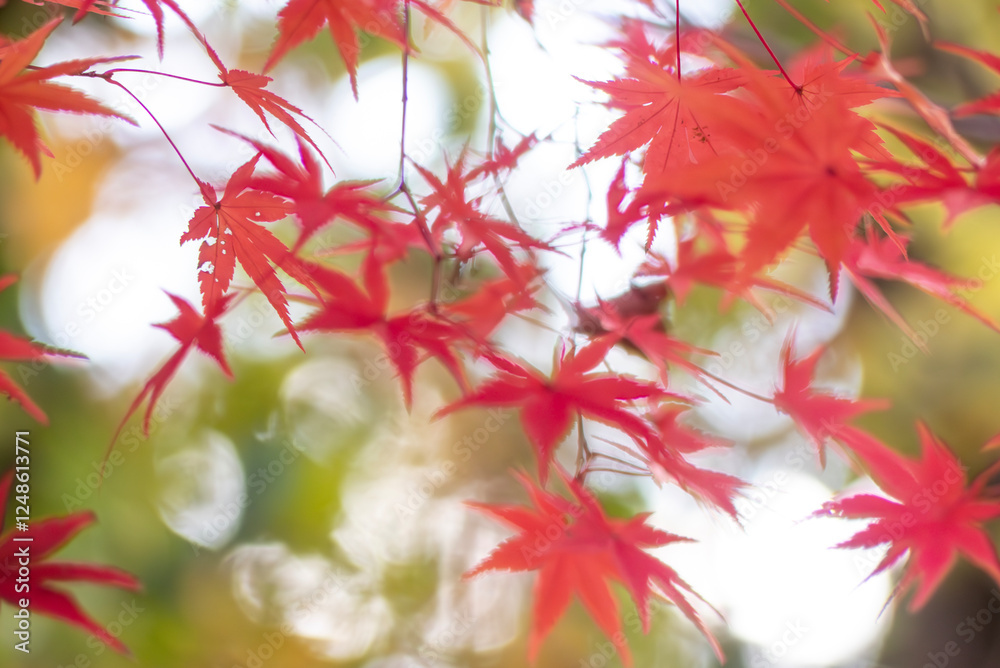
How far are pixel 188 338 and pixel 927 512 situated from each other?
2.36 ft

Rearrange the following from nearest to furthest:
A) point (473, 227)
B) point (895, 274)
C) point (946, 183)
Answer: point (946, 183) → point (473, 227) → point (895, 274)

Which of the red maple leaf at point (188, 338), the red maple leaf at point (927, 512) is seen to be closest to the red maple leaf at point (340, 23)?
the red maple leaf at point (188, 338)

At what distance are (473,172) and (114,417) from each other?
189 centimetres

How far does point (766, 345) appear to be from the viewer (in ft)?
7.98

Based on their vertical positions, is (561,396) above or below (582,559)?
above

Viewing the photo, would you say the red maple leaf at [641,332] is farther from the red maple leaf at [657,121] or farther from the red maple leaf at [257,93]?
the red maple leaf at [257,93]

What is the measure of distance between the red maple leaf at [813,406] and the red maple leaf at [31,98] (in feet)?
2.11

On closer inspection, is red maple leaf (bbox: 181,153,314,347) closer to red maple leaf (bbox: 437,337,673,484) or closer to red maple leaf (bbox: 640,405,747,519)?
red maple leaf (bbox: 437,337,673,484)

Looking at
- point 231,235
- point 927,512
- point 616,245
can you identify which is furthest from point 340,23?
point 927,512

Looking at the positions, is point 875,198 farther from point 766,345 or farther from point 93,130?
point 93,130

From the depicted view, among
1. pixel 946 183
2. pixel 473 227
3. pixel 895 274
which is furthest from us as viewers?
pixel 895 274

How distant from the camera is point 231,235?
587 mm

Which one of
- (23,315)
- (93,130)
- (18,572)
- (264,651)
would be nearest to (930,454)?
(18,572)

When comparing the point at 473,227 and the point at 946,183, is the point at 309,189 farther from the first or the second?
the point at 946,183
